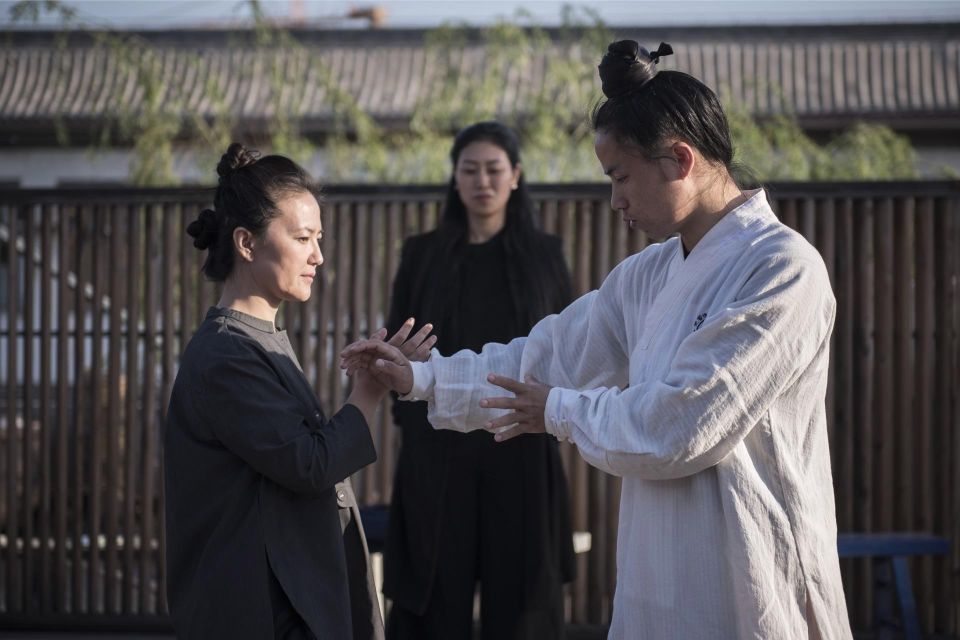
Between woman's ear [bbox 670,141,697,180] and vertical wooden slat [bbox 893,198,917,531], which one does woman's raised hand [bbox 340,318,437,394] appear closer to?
woman's ear [bbox 670,141,697,180]

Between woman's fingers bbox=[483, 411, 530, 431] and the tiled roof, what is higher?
the tiled roof

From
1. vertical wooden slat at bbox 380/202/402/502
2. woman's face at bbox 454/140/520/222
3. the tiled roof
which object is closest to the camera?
woman's face at bbox 454/140/520/222

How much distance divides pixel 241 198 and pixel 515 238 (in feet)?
4.87

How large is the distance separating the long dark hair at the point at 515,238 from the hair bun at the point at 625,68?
1.50 metres

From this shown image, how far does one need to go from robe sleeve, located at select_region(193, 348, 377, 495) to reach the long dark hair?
1.40m

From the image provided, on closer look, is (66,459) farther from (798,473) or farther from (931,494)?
(798,473)

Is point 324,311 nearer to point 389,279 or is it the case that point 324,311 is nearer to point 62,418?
point 389,279

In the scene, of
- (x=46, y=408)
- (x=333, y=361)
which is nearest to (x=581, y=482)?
(x=333, y=361)

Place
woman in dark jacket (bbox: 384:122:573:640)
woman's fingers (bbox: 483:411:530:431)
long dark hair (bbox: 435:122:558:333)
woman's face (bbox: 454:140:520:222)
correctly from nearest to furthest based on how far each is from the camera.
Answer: woman's fingers (bbox: 483:411:530:431) → woman in dark jacket (bbox: 384:122:573:640) → long dark hair (bbox: 435:122:558:333) → woman's face (bbox: 454:140:520:222)

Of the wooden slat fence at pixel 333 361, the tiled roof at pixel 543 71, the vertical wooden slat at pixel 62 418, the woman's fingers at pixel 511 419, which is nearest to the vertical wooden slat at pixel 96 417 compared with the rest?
the wooden slat fence at pixel 333 361

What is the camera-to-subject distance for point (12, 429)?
5457 mm

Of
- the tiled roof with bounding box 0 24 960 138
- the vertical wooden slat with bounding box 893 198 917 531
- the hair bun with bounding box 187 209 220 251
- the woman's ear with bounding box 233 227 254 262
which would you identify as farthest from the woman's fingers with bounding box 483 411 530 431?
the tiled roof with bounding box 0 24 960 138

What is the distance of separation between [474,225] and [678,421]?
→ 2.03 m

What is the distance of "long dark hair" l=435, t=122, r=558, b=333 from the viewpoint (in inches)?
151
